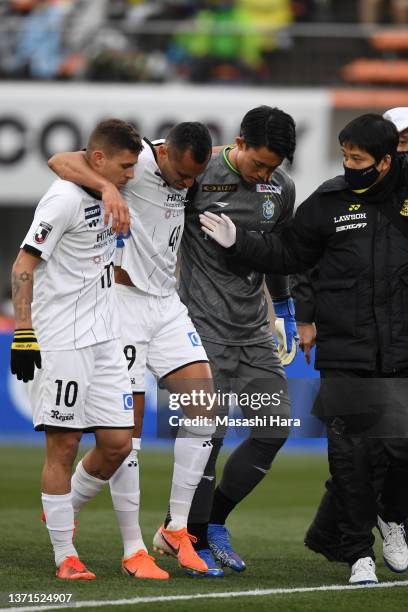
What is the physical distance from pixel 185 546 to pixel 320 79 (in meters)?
12.3

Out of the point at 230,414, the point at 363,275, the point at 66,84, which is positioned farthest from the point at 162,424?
the point at 66,84

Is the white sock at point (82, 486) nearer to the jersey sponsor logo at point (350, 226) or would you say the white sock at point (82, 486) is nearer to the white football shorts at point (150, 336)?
the white football shorts at point (150, 336)

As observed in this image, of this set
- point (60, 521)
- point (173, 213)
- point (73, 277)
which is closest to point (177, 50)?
point (173, 213)

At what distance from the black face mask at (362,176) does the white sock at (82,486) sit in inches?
74.7

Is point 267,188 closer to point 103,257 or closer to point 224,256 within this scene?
point 224,256

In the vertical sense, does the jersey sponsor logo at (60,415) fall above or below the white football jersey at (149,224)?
below

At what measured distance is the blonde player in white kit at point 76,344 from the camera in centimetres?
599

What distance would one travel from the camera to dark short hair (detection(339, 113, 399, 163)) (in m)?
6.08

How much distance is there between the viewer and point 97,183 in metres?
5.99

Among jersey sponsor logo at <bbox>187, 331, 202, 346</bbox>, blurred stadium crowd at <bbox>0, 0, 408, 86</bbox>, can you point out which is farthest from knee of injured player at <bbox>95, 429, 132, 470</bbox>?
blurred stadium crowd at <bbox>0, 0, 408, 86</bbox>

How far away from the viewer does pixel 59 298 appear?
19.8ft

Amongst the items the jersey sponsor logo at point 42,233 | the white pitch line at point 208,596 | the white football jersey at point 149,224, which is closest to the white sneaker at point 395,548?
the white pitch line at point 208,596

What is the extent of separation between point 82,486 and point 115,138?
1.77 metres

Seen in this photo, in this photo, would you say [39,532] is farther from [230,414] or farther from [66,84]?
[66,84]
